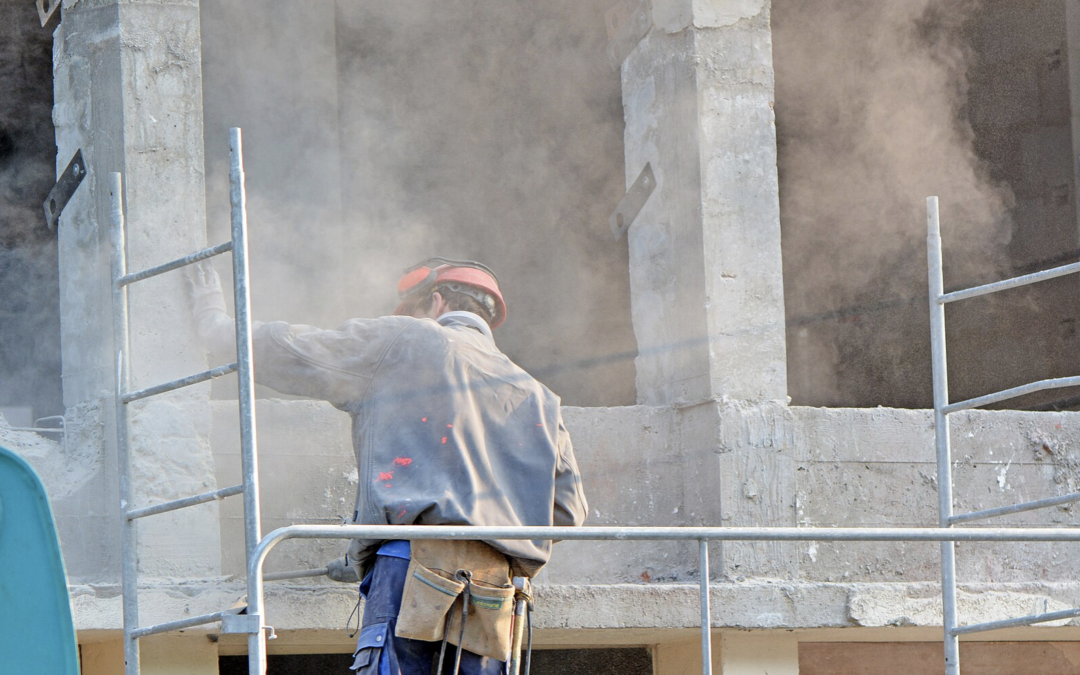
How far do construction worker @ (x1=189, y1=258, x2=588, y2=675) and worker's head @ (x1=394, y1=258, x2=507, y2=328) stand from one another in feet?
0.54

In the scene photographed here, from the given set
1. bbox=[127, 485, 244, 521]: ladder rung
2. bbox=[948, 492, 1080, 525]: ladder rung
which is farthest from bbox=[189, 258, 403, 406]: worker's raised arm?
bbox=[948, 492, 1080, 525]: ladder rung

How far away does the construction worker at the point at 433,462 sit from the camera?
4102 mm

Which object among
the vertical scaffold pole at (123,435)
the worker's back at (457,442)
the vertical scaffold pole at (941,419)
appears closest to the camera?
the vertical scaffold pole at (123,435)

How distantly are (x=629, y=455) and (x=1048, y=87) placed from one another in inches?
159

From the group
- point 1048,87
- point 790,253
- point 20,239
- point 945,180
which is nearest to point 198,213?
point 20,239

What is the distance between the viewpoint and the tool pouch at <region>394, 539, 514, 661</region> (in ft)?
13.3

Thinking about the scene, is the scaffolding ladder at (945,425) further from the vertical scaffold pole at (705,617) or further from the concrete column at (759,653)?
the vertical scaffold pole at (705,617)

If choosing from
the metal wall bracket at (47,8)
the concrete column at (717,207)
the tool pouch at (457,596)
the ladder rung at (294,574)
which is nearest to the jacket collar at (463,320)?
the tool pouch at (457,596)

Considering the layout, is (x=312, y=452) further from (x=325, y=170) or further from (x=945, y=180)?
(x=945, y=180)

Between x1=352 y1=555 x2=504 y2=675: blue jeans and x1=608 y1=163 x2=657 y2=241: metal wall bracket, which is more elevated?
x1=608 y1=163 x2=657 y2=241: metal wall bracket

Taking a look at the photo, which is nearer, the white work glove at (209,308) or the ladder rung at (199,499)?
the ladder rung at (199,499)

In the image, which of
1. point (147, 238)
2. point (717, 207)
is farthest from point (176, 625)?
point (717, 207)

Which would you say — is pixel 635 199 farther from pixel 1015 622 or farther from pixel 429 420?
pixel 1015 622

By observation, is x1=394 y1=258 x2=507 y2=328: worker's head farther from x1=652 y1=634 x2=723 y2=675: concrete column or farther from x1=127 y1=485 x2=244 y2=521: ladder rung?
x1=652 y1=634 x2=723 y2=675: concrete column
